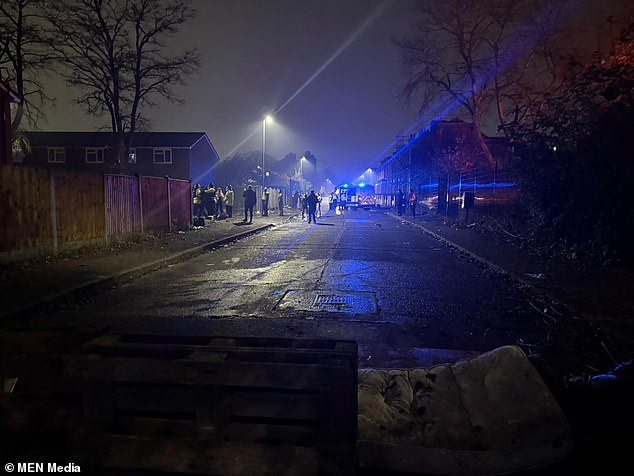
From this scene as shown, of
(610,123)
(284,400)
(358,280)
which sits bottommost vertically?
(358,280)

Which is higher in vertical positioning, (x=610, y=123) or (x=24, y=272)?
(x=610, y=123)

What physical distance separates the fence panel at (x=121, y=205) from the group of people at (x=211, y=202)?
354 inches

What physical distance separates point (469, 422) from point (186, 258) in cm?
1106

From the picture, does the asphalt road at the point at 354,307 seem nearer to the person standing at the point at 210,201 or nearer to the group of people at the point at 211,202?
the group of people at the point at 211,202

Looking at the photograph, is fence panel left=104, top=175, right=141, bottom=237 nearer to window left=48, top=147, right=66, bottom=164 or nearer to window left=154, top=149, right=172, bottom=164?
window left=154, top=149, right=172, bottom=164

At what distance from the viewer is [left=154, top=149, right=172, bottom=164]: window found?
53.6 m

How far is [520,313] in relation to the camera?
661 cm

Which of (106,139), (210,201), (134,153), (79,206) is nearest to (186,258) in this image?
(79,206)

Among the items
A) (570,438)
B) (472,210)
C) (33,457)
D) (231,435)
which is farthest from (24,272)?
(472,210)

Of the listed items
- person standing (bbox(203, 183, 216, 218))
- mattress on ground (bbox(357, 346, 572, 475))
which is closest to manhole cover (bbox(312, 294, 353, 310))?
mattress on ground (bbox(357, 346, 572, 475))

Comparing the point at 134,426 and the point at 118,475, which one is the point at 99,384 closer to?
the point at 134,426

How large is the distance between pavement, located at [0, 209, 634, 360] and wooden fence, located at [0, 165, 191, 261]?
0.38 meters

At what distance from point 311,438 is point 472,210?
20927mm

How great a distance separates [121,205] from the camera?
1448 centimetres
